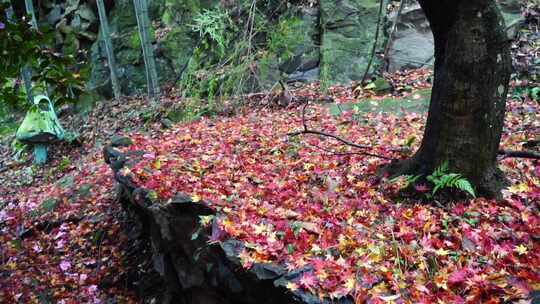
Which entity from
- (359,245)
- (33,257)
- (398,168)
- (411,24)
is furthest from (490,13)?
(411,24)

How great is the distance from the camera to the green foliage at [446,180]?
10.6 feet

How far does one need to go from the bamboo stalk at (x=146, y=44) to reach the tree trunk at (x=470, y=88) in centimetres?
960

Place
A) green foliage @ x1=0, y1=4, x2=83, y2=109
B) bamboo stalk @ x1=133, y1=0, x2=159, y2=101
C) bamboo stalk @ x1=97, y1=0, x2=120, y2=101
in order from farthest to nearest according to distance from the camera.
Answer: bamboo stalk @ x1=97, y1=0, x2=120, y2=101, bamboo stalk @ x1=133, y1=0, x2=159, y2=101, green foliage @ x1=0, y1=4, x2=83, y2=109

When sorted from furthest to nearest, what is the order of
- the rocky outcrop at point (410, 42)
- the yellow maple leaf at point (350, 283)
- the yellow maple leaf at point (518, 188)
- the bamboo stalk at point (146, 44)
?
the bamboo stalk at point (146, 44)
the rocky outcrop at point (410, 42)
the yellow maple leaf at point (518, 188)
the yellow maple leaf at point (350, 283)

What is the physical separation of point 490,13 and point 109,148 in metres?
5.38

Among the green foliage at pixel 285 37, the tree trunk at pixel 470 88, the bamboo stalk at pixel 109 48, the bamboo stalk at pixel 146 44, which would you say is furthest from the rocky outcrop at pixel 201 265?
the bamboo stalk at pixel 109 48

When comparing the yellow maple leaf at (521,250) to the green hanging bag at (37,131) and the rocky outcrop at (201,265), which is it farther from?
the green hanging bag at (37,131)

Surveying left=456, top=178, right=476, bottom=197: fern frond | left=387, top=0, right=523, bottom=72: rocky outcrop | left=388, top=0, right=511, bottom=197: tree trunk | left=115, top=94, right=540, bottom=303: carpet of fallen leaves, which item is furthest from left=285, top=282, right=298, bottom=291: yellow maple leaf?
left=387, top=0, right=523, bottom=72: rocky outcrop

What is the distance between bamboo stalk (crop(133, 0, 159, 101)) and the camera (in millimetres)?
11305

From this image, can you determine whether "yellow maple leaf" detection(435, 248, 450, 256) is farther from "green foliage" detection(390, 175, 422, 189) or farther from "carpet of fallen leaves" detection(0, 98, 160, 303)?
"carpet of fallen leaves" detection(0, 98, 160, 303)

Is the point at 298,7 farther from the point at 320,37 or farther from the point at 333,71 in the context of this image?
the point at 333,71

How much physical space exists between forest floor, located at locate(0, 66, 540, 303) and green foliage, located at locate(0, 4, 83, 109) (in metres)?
1.60

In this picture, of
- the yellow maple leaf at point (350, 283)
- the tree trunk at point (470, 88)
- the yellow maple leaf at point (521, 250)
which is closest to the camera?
the yellow maple leaf at point (350, 283)

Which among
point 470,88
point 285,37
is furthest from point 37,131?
point 470,88
